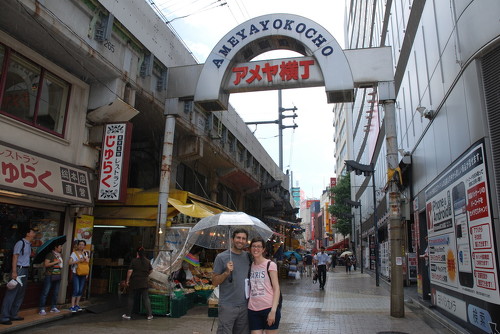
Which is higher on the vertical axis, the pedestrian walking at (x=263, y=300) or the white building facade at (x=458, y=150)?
the white building facade at (x=458, y=150)

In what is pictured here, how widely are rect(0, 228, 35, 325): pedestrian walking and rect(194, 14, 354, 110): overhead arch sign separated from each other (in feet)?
20.0

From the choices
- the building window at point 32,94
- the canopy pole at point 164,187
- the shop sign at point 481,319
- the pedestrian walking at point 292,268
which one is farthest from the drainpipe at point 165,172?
the pedestrian walking at point 292,268

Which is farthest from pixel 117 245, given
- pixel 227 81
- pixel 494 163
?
pixel 494 163

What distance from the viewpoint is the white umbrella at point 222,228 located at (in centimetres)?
759

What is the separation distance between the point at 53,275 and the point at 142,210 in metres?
3.76

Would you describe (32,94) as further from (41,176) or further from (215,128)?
(215,128)

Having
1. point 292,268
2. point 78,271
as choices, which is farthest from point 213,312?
point 292,268

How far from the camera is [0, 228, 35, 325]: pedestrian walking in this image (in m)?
7.64

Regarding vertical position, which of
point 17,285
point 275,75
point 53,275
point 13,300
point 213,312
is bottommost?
point 213,312

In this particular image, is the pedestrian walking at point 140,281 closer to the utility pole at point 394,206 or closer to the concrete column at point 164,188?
the concrete column at point 164,188

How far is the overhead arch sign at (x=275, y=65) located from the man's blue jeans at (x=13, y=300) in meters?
6.55

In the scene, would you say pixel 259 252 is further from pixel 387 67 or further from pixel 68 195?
pixel 387 67

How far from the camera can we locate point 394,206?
9.90 meters

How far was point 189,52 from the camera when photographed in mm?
15320
